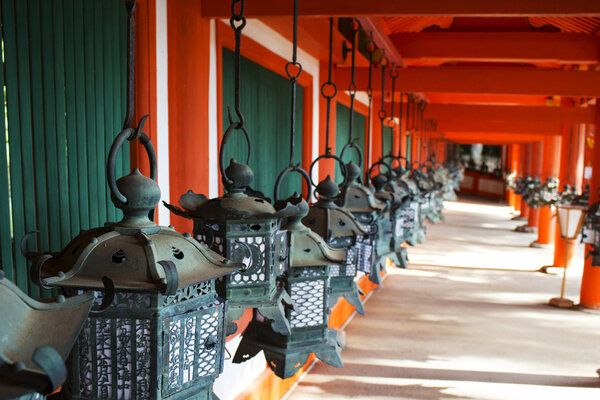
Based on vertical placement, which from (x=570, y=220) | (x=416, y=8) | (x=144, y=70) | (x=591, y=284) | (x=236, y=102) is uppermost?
(x=416, y=8)

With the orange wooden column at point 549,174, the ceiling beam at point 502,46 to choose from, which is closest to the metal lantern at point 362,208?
the ceiling beam at point 502,46

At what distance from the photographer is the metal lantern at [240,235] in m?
1.22

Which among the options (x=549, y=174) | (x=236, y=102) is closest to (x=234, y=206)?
(x=236, y=102)

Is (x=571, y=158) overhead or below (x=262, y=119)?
below

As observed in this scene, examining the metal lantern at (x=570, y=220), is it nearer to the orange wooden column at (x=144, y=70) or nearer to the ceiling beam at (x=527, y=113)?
the ceiling beam at (x=527, y=113)

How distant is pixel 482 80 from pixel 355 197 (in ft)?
8.81

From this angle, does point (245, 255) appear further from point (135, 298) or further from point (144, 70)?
point (144, 70)

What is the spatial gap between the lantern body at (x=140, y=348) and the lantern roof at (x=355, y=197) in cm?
103

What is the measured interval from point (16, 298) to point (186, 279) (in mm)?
251

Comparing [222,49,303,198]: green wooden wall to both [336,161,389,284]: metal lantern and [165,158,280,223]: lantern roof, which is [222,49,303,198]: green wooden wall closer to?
[336,161,389,284]: metal lantern

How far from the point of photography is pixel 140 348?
34.4 inches

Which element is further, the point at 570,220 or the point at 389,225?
the point at 570,220

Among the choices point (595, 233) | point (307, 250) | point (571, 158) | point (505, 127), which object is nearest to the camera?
point (307, 250)

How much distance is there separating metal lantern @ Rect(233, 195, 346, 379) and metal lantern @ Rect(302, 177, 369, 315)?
0.35ft
